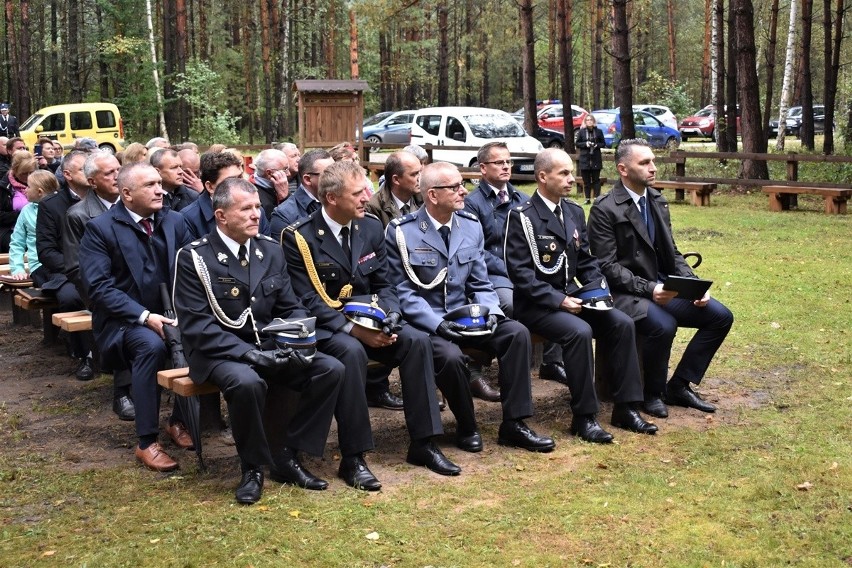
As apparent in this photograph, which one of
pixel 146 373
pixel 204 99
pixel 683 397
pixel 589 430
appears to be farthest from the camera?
pixel 204 99

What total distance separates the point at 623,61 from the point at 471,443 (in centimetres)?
1597

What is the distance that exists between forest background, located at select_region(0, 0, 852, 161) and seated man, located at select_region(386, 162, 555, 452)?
15535 millimetres

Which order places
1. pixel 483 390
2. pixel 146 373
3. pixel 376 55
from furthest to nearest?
pixel 376 55 → pixel 483 390 → pixel 146 373

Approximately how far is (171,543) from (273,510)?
1.77 ft

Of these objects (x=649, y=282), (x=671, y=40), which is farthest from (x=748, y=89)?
(x=671, y=40)

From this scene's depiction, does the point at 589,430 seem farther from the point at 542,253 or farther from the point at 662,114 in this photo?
the point at 662,114

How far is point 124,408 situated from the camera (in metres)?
6.45

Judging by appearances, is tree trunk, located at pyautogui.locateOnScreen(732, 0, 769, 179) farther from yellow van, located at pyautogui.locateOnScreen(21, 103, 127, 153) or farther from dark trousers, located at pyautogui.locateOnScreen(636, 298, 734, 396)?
yellow van, located at pyautogui.locateOnScreen(21, 103, 127, 153)

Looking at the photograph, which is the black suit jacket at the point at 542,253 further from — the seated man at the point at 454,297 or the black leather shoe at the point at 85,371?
the black leather shoe at the point at 85,371

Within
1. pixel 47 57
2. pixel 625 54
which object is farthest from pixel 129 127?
pixel 625 54

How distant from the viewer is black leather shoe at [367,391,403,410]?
6.70 m

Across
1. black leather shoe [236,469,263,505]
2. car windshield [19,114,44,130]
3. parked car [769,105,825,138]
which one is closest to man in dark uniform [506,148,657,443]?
black leather shoe [236,469,263,505]

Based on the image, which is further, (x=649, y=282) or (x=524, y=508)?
(x=649, y=282)

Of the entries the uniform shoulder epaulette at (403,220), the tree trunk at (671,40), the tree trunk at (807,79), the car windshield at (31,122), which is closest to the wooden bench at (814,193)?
the tree trunk at (807,79)
